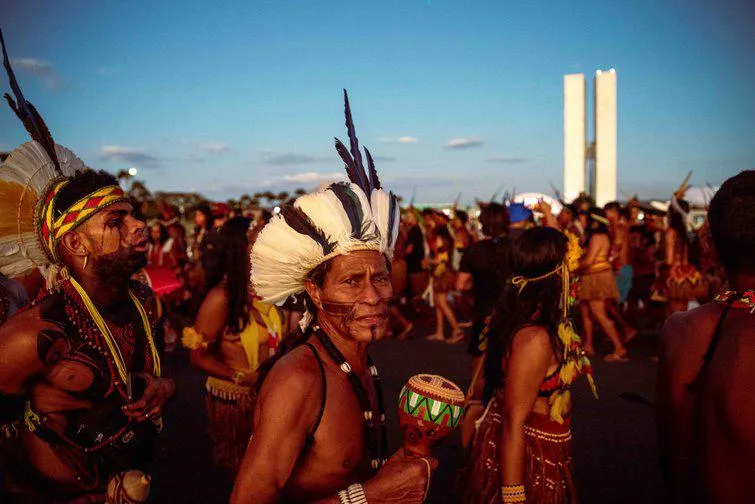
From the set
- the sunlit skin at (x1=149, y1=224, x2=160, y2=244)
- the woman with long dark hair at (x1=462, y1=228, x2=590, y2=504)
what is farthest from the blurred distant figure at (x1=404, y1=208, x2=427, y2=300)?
the woman with long dark hair at (x1=462, y1=228, x2=590, y2=504)

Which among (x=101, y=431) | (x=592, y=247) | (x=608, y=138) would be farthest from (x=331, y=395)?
(x=608, y=138)

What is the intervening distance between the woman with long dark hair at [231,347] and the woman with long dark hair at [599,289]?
570 centimetres

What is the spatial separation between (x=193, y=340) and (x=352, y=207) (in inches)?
94.5

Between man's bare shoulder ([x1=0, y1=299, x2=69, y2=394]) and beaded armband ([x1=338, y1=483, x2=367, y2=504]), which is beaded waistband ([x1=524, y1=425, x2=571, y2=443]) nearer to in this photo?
beaded armband ([x1=338, y1=483, x2=367, y2=504])

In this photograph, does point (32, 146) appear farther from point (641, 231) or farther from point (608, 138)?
point (608, 138)

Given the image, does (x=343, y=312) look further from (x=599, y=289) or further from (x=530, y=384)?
(x=599, y=289)

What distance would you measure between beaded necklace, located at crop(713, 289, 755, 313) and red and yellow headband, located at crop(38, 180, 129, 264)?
245 centimetres

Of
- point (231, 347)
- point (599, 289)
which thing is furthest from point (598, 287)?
point (231, 347)

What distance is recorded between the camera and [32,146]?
9.27 feet

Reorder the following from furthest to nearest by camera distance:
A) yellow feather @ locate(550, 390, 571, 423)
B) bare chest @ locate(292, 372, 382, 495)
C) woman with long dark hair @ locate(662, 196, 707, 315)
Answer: woman with long dark hair @ locate(662, 196, 707, 315) → yellow feather @ locate(550, 390, 571, 423) → bare chest @ locate(292, 372, 382, 495)

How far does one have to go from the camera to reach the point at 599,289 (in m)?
8.84

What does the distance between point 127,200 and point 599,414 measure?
524 centimetres

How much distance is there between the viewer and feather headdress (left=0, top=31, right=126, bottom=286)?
8.70 feet

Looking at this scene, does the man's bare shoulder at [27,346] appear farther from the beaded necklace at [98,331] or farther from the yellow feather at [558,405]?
the yellow feather at [558,405]
